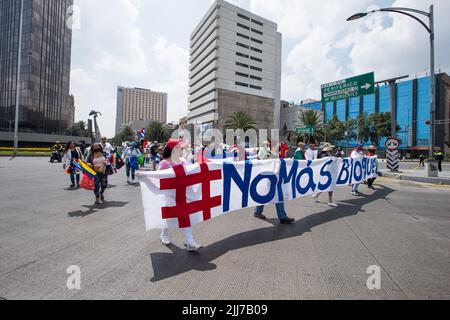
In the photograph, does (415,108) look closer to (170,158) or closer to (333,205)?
(333,205)

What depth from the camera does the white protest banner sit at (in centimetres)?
407

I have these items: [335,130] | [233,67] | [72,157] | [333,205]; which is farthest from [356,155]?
[233,67]

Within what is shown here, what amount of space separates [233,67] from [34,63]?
55.8 metres

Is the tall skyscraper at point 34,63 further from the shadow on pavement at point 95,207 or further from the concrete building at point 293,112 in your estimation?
the concrete building at point 293,112

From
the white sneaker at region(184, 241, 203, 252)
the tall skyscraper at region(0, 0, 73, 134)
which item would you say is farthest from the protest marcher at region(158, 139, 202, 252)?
the tall skyscraper at region(0, 0, 73, 134)

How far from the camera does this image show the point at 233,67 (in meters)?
87.0

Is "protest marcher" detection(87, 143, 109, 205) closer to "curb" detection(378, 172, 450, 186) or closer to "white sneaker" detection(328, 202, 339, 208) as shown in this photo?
"white sneaker" detection(328, 202, 339, 208)

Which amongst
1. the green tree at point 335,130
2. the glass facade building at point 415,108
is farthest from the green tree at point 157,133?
the glass facade building at point 415,108

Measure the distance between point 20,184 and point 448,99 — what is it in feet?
250

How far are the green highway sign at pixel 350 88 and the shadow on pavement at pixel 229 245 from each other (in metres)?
13.5

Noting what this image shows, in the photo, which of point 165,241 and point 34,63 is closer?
point 165,241

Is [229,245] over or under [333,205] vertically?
under

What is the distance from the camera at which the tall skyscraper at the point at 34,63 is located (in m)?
55.5

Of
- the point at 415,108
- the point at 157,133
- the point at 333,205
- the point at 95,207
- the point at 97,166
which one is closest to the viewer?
the point at 95,207
